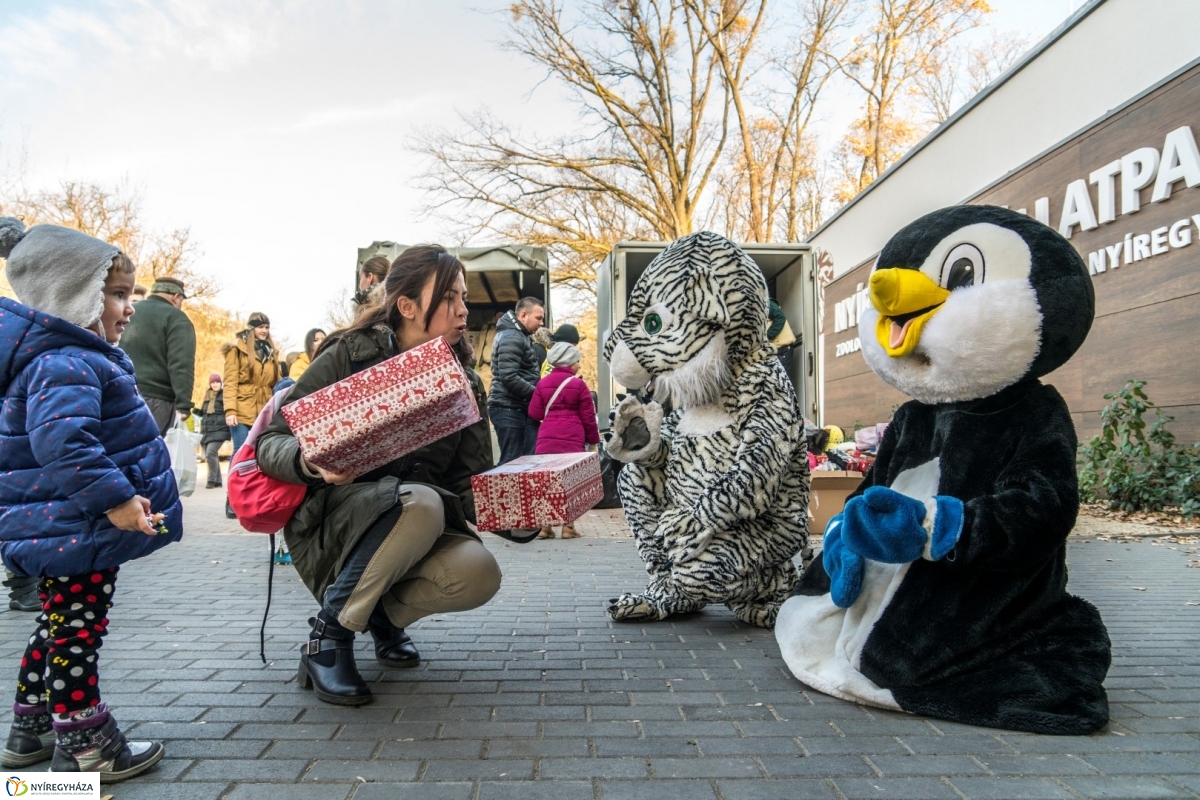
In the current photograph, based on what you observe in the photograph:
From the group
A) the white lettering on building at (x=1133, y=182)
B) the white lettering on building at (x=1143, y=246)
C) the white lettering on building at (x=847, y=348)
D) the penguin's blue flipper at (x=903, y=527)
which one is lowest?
the penguin's blue flipper at (x=903, y=527)

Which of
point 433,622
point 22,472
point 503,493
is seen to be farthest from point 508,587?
point 22,472

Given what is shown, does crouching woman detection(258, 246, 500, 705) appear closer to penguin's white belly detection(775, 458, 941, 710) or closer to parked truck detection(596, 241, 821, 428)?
penguin's white belly detection(775, 458, 941, 710)

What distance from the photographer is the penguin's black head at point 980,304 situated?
267 centimetres

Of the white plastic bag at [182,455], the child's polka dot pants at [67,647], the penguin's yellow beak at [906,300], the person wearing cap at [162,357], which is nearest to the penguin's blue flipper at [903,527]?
the penguin's yellow beak at [906,300]

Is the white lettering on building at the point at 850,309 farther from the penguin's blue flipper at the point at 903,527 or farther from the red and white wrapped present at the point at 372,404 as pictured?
the red and white wrapped present at the point at 372,404

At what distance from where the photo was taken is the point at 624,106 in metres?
21.4

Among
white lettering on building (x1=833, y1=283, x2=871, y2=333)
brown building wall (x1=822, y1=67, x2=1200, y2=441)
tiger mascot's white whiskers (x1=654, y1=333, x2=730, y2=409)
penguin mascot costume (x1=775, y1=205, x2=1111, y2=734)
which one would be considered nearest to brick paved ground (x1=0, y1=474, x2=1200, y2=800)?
penguin mascot costume (x1=775, y1=205, x2=1111, y2=734)

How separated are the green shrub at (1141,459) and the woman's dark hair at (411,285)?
23.6ft

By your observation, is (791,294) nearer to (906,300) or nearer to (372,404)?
(906,300)

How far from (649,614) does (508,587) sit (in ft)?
4.14

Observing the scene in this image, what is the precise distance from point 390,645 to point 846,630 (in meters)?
1.79

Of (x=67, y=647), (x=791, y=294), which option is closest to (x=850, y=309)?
(x=791, y=294)

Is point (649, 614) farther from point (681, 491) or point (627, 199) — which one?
point (627, 199)

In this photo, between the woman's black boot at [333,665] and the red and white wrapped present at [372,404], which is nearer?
the red and white wrapped present at [372,404]
